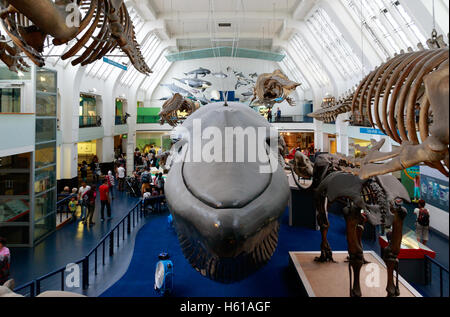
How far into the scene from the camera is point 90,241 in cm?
781

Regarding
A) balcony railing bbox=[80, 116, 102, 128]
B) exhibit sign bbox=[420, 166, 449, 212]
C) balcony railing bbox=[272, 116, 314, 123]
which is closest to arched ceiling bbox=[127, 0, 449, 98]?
balcony railing bbox=[272, 116, 314, 123]

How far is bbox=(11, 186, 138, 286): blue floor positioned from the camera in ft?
20.4

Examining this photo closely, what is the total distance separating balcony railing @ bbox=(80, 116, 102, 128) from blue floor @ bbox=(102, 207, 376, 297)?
1219cm

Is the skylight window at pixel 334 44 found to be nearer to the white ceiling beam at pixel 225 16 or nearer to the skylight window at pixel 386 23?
the white ceiling beam at pixel 225 16

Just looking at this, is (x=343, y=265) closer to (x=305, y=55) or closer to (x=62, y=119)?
(x=62, y=119)

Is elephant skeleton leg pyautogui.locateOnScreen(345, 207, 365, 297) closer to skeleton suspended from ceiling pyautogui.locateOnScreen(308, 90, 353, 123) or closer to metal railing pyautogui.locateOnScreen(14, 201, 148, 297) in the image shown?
skeleton suspended from ceiling pyautogui.locateOnScreen(308, 90, 353, 123)

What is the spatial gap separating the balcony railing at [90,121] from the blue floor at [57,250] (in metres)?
9.31

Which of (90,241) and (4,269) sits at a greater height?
(4,269)

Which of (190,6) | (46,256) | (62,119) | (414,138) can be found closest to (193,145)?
(414,138)

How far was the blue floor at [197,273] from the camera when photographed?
14.3 ft

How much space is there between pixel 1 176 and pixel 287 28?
18641mm

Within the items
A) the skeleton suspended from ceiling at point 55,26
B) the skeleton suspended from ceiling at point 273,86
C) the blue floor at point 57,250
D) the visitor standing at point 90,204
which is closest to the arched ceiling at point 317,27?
the skeleton suspended from ceiling at point 273,86

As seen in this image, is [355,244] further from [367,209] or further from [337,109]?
[337,109]

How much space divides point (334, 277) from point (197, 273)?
7.31 ft
